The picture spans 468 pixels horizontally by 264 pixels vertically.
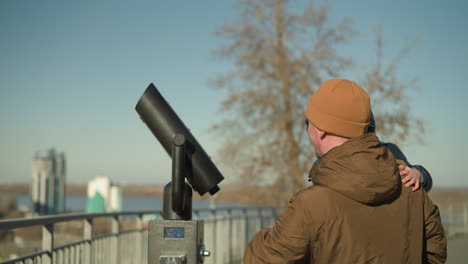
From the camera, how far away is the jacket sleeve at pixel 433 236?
7.40 ft

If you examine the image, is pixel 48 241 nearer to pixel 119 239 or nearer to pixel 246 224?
pixel 119 239

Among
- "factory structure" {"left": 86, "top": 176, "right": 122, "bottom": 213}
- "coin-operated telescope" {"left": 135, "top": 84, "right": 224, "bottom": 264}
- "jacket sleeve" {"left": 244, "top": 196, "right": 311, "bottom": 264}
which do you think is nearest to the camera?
"jacket sleeve" {"left": 244, "top": 196, "right": 311, "bottom": 264}

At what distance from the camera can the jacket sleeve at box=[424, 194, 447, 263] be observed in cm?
226

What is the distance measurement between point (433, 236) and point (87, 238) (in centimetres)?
350

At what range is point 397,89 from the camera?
19609 mm

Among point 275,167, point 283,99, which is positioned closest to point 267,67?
point 283,99

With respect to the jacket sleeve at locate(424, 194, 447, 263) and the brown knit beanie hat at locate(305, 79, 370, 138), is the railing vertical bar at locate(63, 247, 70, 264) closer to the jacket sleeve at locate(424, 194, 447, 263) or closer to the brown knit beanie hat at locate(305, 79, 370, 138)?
the brown knit beanie hat at locate(305, 79, 370, 138)

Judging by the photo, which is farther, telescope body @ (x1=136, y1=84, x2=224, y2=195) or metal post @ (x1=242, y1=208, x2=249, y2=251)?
metal post @ (x1=242, y1=208, x2=249, y2=251)

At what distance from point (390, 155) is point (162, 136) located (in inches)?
49.3

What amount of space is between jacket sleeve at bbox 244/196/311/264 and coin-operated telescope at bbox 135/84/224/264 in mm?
692

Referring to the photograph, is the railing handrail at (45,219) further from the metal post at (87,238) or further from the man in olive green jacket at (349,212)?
the man in olive green jacket at (349,212)

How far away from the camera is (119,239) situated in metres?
5.80

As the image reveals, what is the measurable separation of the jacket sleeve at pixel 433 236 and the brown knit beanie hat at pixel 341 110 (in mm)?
441

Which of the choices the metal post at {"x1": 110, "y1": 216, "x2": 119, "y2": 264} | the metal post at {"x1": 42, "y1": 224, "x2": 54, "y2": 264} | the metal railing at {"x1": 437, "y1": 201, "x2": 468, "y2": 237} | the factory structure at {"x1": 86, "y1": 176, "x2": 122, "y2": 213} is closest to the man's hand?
the metal post at {"x1": 42, "y1": 224, "x2": 54, "y2": 264}
